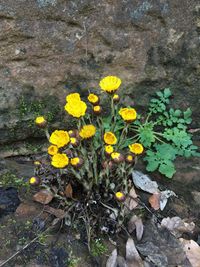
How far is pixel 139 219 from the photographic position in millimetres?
2746

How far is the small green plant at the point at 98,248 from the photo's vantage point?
2494 millimetres

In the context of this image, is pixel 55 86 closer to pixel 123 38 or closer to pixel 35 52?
pixel 35 52

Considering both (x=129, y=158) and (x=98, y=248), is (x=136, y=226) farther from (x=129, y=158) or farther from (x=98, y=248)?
(x=129, y=158)

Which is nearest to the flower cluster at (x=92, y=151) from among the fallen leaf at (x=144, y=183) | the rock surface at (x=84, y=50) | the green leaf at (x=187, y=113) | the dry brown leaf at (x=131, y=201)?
the dry brown leaf at (x=131, y=201)

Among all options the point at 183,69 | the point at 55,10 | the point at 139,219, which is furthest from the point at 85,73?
the point at 139,219

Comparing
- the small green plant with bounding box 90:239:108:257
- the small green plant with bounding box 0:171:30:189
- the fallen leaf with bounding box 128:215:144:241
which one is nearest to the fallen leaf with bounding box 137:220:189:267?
the fallen leaf with bounding box 128:215:144:241

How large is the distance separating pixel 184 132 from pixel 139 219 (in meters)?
0.94

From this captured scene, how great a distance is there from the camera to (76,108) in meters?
2.49

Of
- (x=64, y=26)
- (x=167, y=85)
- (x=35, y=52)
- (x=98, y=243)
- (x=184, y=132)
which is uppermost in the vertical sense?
(x=64, y=26)

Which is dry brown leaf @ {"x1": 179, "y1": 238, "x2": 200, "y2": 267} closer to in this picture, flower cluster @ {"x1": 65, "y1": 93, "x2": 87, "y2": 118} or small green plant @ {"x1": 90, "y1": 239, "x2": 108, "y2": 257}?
small green plant @ {"x1": 90, "y1": 239, "x2": 108, "y2": 257}

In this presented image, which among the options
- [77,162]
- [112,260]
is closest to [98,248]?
[112,260]

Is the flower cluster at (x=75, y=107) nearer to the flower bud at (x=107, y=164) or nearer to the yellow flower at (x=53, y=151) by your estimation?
the yellow flower at (x=53, y=151)

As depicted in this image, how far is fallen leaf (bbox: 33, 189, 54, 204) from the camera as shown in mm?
2693

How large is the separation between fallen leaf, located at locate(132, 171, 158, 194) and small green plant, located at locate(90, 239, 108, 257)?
613 mm
